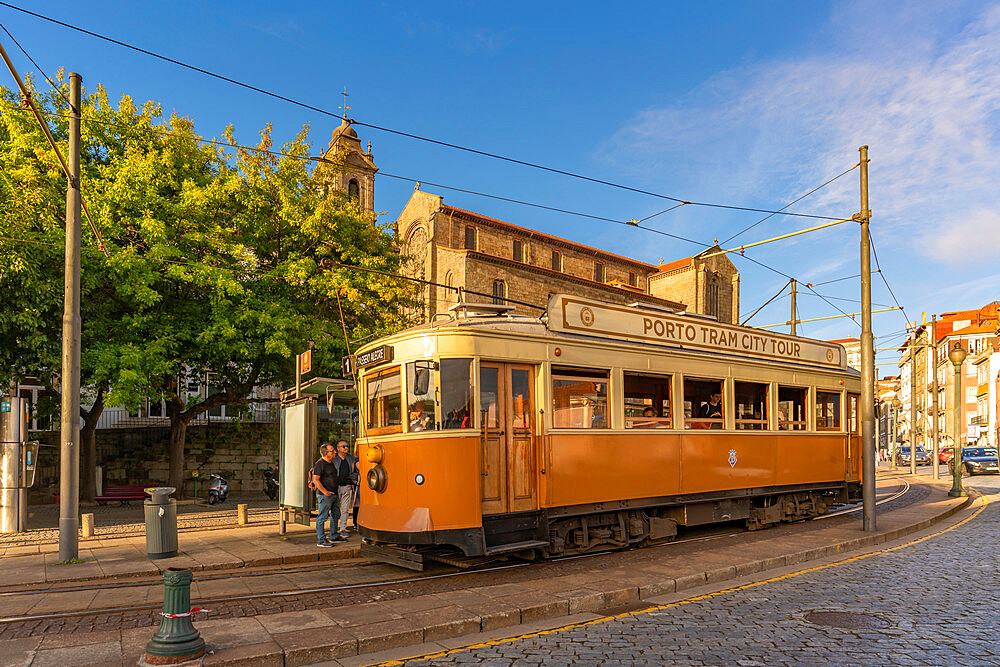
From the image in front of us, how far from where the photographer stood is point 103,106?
696 inches

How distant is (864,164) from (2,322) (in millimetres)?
16930

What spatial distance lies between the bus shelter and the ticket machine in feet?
16.7

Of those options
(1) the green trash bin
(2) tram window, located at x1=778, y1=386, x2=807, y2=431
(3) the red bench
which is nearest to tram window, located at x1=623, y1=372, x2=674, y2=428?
(2) tram window, located at x1=778, y1=386, x2=807, y2=431

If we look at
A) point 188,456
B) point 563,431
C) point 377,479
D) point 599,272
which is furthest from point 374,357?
point 599,272

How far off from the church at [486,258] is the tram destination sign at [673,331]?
23197 mm

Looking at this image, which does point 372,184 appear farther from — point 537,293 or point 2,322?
point 2,322

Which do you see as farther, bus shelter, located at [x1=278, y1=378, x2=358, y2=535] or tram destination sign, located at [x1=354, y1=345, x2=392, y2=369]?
bus shelter, located at [x1=278, y1=378, x2=358, y2=535]

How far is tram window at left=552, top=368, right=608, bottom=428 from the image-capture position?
385 inches

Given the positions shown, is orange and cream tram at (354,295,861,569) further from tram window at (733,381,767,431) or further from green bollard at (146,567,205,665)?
green bollard at (146,567,205,665)

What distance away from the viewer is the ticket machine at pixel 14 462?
13.6 m

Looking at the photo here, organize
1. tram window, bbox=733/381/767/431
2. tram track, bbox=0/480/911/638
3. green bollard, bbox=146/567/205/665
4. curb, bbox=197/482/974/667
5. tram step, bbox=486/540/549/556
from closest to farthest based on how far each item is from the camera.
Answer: green bollard, bbox=146/567/205/665
curb, bbox=197/482/974/667
tram track, bbox=0/480/911/638
tram step, bbox=486/540/549/556
tram window, bbox=733/381/767/431

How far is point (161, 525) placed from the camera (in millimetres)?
9844

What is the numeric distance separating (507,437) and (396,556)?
208 centimetres

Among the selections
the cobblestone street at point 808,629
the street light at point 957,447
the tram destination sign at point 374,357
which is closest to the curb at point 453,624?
the cobblestone street at point 808,629
